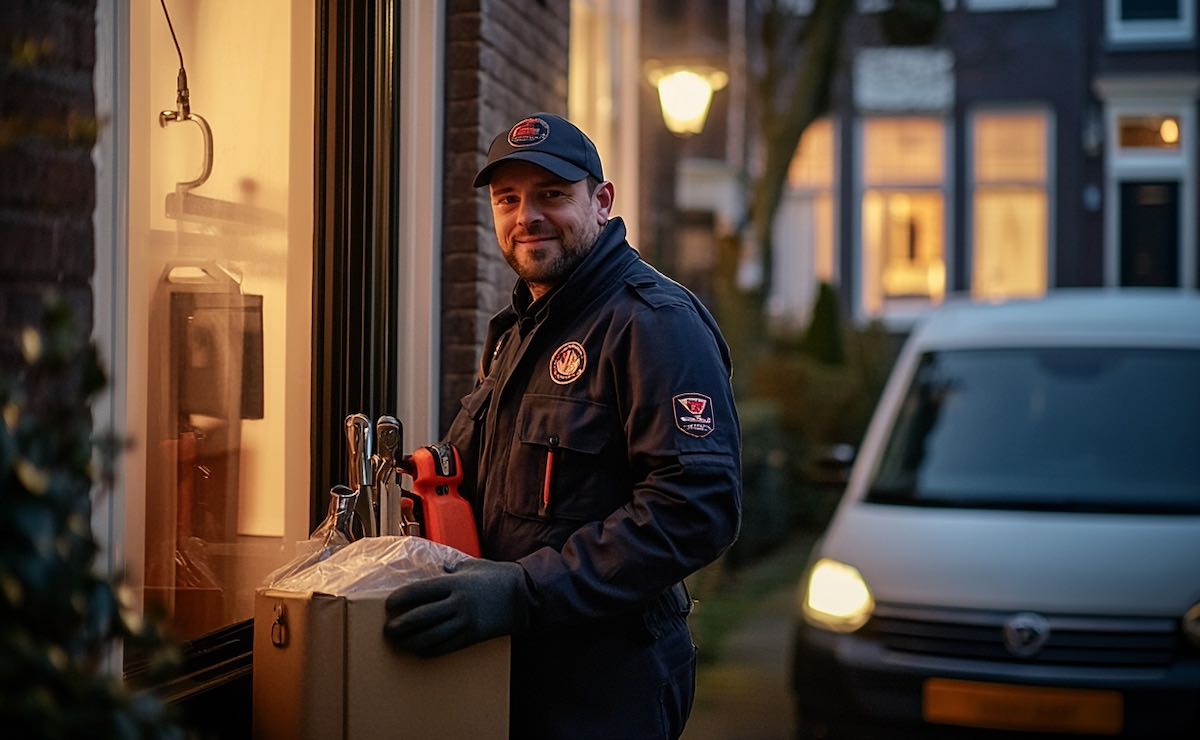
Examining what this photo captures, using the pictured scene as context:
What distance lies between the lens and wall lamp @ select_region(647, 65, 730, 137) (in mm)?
10422

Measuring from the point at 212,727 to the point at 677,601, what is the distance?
1.10 m

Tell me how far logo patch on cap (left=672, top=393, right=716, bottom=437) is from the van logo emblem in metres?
2.73

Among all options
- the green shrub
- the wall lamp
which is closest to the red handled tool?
the green shrub

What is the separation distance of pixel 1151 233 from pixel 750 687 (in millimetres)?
16194

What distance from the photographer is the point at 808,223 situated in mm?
22062

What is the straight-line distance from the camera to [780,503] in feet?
41.2

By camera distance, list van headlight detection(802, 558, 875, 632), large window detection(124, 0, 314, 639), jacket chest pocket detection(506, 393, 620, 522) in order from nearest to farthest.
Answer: jacket chest pocket detection(506, 393, 620, 522), large window detection(124, 0, 314, 639), van headlight detection(802, 558, 875, 632)

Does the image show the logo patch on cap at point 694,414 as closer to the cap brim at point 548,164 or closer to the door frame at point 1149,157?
the cap brim at point 548,164

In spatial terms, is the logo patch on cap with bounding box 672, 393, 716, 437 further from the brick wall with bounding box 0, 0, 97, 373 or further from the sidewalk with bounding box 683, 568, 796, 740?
the sidewalk with bounding box 683, 568, 796, 740

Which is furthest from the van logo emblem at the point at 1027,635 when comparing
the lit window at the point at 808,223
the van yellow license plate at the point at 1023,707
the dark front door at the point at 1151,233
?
the dark front door at the point at 1151,233

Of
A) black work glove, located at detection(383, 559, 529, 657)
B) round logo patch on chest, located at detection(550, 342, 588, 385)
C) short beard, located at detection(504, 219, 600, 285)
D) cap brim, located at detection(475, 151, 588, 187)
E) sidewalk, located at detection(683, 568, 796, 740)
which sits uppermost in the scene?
cap brim, located at detection(475, 151, 588, 187)

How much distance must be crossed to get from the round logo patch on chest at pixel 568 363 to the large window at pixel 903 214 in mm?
19185

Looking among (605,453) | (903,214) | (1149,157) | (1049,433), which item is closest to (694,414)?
(605,453)

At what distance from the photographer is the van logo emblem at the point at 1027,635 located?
5.05 metres
